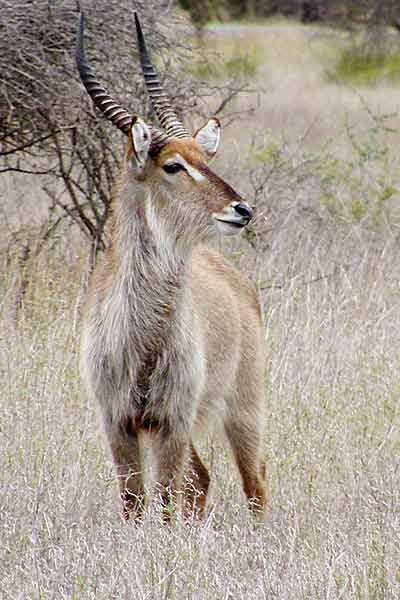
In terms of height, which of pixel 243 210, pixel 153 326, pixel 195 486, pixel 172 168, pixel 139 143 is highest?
pixel 139 143

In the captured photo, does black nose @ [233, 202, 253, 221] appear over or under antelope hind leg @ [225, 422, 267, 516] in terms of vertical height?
over

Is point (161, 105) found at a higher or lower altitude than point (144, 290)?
higher

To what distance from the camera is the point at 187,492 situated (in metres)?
5.74

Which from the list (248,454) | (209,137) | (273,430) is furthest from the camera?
(273,430)

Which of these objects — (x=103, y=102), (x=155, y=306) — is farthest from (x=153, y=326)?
(x=103, y=102)

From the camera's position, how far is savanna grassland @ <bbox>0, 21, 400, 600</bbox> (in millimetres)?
4340

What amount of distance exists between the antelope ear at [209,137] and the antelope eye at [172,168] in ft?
1.10

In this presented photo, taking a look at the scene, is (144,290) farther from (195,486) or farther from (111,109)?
(195,486)

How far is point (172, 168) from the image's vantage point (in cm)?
517

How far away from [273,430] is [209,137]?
156 centimetres

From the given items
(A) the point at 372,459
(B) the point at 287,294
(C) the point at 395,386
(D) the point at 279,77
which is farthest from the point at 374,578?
(D) the point at 279,77

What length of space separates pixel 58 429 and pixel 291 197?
4.37 m

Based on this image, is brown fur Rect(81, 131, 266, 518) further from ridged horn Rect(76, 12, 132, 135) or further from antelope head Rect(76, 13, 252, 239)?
ridged horn Rect(76, 12, 132, 135)

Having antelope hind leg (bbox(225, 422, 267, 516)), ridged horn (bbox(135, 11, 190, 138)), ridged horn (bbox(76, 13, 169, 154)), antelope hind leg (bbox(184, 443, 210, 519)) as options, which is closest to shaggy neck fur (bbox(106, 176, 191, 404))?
ridged horn (bbox(76, 13, 169, 154))
